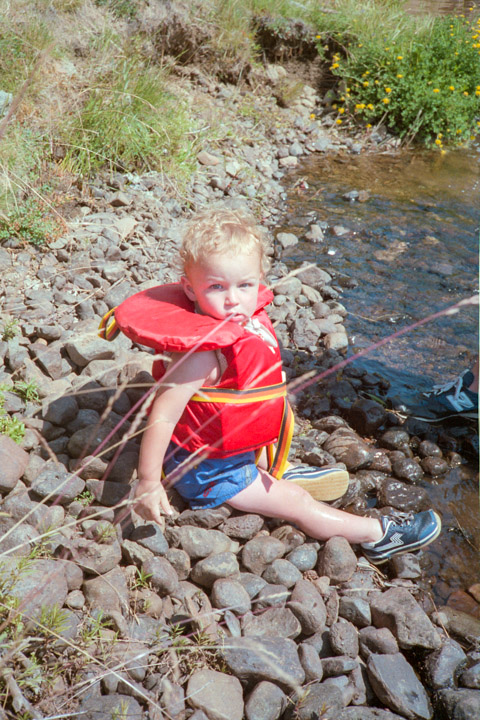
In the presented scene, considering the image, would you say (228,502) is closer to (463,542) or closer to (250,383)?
(250,383)

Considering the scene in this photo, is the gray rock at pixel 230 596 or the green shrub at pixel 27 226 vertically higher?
the green shrub at pixel 27 226

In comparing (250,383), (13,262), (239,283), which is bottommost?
(13,262)

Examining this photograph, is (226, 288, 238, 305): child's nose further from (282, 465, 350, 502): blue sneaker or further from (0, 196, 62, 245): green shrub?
(0, 196, 62, 245): green shrub

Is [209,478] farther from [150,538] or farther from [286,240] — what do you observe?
[286,240]

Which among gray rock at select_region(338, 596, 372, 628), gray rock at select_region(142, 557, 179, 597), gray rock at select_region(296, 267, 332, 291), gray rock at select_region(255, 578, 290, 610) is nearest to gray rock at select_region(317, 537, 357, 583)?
gray rock at select_region(338, 596, 372, 628)

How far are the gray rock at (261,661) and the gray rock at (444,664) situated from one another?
0.54 meters

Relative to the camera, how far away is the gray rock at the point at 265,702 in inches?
76.8

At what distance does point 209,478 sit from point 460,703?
124cm

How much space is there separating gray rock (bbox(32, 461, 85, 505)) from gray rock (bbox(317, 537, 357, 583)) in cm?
108

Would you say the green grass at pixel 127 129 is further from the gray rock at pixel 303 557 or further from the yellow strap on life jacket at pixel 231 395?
the gray rock at pixel 303 557

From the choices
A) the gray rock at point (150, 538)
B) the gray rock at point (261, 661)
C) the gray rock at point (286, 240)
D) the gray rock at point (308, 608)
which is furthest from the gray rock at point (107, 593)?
the gray rock at point (286, 240)

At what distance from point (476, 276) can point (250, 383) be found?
316cm

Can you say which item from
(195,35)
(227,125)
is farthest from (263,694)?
(195,35)

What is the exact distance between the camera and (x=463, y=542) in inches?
113
